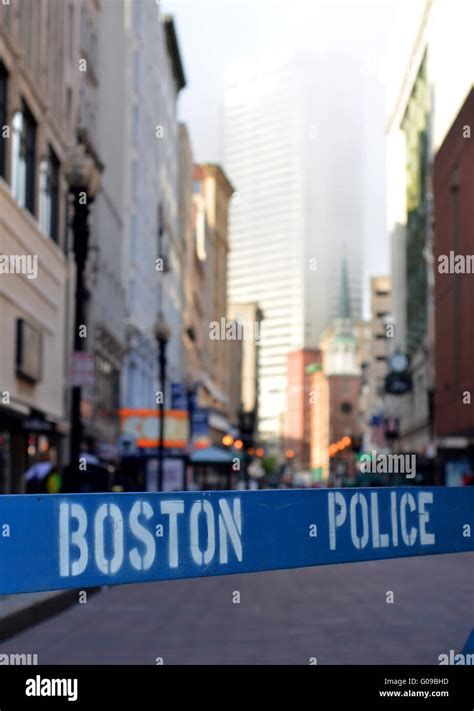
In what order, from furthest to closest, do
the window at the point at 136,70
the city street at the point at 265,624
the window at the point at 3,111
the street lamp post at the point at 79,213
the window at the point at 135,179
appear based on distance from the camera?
the window at the point at 136,70 < the window at the point at 135,179 < the window at the point at 3,111 < the street lamp post at the point at 79,213 < the city street at the point at 265,624

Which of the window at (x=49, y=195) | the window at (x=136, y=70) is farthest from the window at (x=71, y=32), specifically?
the window at (x=136, y=70)

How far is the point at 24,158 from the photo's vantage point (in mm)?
29594

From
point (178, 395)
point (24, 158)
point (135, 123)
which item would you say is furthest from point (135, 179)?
point (24, 158)

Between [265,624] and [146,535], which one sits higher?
[146,535]

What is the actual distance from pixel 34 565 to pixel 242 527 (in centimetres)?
104

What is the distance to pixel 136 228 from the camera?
6322cm

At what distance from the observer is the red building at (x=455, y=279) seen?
1843 inches

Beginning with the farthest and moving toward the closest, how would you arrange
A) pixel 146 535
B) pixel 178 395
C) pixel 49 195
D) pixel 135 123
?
pixel 135 123, pixel 178 395, pixel 49 195, pixel 146 535

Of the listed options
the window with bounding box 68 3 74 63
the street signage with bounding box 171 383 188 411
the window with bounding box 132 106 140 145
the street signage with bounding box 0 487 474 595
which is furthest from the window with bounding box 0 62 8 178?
the window with bounding box 132 106 140 145

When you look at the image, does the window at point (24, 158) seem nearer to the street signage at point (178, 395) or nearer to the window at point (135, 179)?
the street signage at point (178, 395)

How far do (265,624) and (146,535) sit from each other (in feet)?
28.5

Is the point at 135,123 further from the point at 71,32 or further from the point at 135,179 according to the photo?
the point at 71,32
